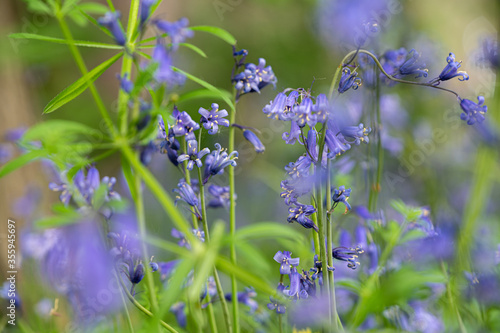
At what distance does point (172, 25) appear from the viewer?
0.86 metres

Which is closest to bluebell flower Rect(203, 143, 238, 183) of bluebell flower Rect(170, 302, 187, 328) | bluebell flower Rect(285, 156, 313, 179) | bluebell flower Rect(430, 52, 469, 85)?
bluebell flower Rect(285, 156, 313, 179)

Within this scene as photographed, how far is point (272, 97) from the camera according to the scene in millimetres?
2439

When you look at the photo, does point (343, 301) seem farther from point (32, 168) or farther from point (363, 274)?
point (32, 168)

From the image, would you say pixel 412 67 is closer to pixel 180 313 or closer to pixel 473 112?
pixel 473 112

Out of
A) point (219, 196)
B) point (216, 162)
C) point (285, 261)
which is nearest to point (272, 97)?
point (219, 196)

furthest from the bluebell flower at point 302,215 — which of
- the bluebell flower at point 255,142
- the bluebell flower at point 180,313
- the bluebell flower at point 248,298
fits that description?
the bluebell flower at point 180,313

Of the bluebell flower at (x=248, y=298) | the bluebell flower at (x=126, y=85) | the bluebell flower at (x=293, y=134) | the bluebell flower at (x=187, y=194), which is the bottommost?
the bluebell flower at (x=248, y=298)

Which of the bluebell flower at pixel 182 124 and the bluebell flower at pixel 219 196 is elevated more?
the bluebell flower at pixel 182 124

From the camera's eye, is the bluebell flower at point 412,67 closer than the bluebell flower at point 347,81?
No

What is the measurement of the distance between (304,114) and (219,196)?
358 mm

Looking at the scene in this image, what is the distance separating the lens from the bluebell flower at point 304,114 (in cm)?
92

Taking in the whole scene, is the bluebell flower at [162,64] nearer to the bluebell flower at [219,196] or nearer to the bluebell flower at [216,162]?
the bluebell flower at [216,162]

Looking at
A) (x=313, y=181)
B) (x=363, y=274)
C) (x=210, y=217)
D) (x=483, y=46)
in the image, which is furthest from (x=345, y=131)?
(x=210, y=217)

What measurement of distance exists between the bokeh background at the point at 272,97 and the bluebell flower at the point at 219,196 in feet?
0.37
